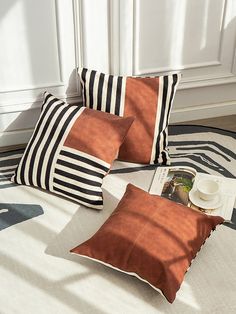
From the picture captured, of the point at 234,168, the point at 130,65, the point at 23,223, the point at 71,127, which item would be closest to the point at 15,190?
the point at 23,223

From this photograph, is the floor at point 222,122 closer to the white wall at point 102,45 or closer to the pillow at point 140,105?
the white wall at point 102,45

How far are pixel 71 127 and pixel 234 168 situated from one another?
2.27ft

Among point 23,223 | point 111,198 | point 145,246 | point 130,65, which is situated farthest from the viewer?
point 130,65

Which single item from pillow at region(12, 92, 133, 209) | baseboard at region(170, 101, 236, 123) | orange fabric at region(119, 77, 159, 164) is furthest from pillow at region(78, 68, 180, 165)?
baseboard at region(170, 101, 236, 123)

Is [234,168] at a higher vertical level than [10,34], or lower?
lower

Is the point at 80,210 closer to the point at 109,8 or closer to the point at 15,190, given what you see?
the point at 15,190

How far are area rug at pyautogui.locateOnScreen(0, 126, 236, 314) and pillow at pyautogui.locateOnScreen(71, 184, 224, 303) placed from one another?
54 mm

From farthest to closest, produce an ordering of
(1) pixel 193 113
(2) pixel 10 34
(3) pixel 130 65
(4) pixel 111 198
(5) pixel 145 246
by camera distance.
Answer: (1) pixel 193 113 → (3) pixel 130 65 → (2) pixel 10 34 → (4) pixel 111 198 → (5) pixel 145 246

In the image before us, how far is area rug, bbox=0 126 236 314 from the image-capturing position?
1310mm

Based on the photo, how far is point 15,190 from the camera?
5.85ft

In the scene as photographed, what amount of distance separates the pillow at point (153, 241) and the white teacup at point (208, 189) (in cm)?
17

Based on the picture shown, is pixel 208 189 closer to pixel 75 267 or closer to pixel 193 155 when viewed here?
pixel 193 155

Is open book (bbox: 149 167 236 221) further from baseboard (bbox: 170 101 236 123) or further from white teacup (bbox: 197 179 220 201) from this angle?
baseboard (bbox: 170 101 236 123)

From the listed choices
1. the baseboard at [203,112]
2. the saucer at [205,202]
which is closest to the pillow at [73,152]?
the saucer at [205,202]
